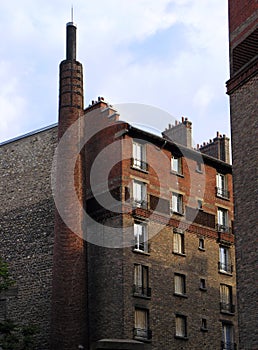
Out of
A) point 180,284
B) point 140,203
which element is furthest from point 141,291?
point 140,203

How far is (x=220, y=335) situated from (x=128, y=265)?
732 cm

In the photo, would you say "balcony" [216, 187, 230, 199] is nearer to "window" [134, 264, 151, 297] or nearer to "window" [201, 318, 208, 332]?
"window" [201, 318, 208, 332]

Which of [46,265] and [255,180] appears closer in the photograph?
[255,180]


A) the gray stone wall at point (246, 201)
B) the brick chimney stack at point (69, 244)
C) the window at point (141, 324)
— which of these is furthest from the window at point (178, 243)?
the gray stone wall at point (246, 201)

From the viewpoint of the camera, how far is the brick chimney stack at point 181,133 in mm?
46469

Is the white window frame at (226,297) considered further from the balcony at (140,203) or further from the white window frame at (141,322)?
the balcony at (140,203)

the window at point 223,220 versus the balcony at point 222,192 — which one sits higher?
the balcony at point 222,192

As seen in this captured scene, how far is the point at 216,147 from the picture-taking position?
160 ft

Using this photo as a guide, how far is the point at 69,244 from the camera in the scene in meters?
39.7

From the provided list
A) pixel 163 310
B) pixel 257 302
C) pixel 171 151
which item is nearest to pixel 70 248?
pixel 163 310

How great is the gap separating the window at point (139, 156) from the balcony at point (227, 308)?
8.68 metres

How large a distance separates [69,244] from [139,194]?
4822 mm

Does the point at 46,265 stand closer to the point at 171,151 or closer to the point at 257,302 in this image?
the point at 171,151

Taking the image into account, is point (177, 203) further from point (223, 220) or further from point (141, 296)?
point (141, 296)
